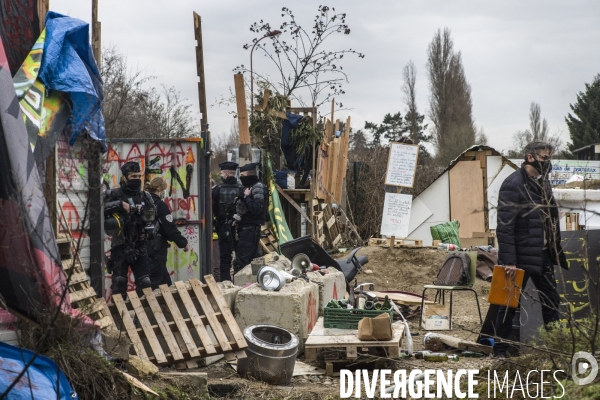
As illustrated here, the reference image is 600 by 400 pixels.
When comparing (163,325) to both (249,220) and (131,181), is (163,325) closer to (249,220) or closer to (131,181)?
(131,181)

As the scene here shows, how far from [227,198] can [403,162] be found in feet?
12.5

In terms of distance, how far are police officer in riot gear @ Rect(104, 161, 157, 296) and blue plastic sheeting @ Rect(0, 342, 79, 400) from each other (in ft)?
13.6

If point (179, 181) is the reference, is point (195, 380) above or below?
below

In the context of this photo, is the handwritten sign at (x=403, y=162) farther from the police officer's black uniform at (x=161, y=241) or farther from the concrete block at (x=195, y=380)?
the concrete block at (x=195, y=380)

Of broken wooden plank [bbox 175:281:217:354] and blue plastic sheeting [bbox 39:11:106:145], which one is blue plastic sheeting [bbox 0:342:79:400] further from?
broken wooden plank [bbox 175:281:217:354]

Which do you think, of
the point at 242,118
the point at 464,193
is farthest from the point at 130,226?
the point at 464,193

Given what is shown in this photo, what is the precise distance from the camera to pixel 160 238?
9.34 m

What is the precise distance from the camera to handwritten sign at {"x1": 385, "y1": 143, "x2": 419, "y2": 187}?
46.4 feet

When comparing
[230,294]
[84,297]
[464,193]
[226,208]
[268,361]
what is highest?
[464,193]

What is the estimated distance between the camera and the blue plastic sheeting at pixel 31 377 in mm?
4113

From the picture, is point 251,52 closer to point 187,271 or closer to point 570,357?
point 187,271

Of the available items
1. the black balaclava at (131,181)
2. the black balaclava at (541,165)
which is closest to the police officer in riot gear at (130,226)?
the black balaclava at (131,181)

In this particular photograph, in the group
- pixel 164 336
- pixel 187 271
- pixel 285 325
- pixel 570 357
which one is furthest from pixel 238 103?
pixel 570 357

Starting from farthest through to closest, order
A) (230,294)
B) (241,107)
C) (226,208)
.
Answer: (241,107) < (226,208) < (230,294)
